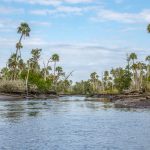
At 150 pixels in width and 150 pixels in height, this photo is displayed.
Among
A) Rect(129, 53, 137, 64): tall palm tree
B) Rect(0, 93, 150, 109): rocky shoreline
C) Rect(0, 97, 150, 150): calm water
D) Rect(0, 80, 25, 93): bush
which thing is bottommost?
Rect(0, 97, 150, 150): calm water

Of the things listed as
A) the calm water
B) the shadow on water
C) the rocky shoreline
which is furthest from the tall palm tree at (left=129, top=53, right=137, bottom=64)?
the calm water

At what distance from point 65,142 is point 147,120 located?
13514 millimetres

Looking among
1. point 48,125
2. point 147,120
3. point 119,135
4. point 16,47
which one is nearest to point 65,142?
point 119,135

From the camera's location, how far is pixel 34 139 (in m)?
23.8

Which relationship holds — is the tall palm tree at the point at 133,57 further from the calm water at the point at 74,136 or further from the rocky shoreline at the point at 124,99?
the calm water at the point at 74,136

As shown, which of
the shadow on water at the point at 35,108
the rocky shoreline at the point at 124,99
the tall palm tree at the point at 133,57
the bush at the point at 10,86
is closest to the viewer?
the shadow on water at the point at 35,108

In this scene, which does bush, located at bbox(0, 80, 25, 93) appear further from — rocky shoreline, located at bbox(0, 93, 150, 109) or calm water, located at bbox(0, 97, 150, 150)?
calm water, located at bbox(0, 97, 150, 150)

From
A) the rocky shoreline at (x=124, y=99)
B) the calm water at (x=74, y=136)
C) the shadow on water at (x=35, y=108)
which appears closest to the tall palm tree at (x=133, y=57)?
the rocky shoreline at (x=124, y=99)

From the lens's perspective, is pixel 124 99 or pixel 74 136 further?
pixel 124 99

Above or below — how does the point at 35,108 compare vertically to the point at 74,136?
above

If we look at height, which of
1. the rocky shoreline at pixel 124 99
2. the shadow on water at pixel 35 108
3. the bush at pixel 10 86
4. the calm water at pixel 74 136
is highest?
the bush at pixel 10 86

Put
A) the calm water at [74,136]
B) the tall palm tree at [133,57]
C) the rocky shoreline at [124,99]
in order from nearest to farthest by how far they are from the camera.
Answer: the calm water at [74,136] → the rocky shoreline at [124,99] → the tall palm tree at [133,57]

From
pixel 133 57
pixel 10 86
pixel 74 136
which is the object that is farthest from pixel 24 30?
pixel 74 136

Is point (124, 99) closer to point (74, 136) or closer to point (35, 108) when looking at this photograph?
point (35, 108)
